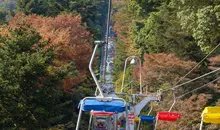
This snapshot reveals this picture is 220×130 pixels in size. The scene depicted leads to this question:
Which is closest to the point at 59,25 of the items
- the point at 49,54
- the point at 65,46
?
the point at 65,46

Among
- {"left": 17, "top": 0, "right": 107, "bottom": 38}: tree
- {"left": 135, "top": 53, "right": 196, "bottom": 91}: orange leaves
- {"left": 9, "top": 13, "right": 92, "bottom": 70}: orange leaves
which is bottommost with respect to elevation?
{"left": 135, "top": 53, "right": 196, "bottom": 91}: orange leaves

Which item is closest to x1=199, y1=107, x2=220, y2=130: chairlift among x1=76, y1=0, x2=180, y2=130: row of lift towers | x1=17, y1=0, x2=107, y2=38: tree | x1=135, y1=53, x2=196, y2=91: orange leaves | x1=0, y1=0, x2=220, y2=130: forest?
x1=76, y1=0, x2=180, y2=130: row of lift towers

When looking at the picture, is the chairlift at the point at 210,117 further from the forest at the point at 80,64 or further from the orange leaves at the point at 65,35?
the orange leaves at the point at 65,35

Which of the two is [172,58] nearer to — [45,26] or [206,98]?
[206,98]

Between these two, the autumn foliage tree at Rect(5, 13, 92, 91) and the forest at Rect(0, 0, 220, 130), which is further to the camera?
the autumn foliage tree at Rect(5, 13, 92, 91)

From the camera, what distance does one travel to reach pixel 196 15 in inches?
563

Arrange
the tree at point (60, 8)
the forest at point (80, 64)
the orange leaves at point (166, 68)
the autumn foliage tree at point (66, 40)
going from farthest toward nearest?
the tree at point (60, 8) → the autumn foliage tree at point (66, 40) → the orange leaves at point (166, 68) → the forest at point (80, 64)

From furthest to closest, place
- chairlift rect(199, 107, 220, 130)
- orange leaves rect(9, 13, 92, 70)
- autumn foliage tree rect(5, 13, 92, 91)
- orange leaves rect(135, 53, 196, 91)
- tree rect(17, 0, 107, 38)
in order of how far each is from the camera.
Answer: tree rect(17, 0, 107, 38)
orange leaves rect(9, 13, 92, 70)
autumn foliage tree rect(5, 13, 92, 91)
orange leaves rect(135, 53, 196, 91)
chairlift rect(199, 107, 220, 130)

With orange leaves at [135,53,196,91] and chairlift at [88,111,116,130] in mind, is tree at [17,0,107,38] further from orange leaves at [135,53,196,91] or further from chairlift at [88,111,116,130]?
chairlift at [88,111,116,130]

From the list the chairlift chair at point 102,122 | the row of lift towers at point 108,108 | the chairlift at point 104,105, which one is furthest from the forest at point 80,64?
the chairlift at point 104,105

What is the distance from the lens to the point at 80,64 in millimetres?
26125

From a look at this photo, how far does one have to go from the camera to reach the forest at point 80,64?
1445cm

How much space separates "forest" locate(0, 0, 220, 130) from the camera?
569 inches

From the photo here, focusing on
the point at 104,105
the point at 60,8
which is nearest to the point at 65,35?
the point at 104,105
